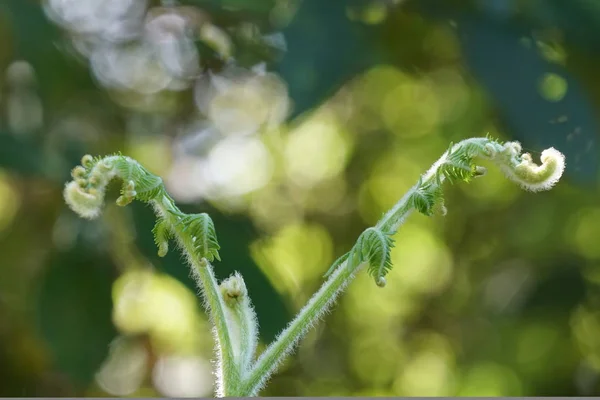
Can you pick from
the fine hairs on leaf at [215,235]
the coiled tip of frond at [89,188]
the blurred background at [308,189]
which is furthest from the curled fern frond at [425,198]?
the blurred background at [308,189]

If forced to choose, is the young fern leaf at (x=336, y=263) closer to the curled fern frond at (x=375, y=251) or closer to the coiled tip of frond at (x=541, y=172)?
the curled fern frond at (x=375, y=251)

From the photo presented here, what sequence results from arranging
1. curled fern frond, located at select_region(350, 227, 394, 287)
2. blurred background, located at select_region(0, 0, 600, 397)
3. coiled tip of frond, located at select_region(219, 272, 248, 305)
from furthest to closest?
blurred background, located at select_region(0, 0, 600, 397) < coiled tip of frond, located at select_region(219, 272, 248, 305) < curled fern frond, located at select_region(350, 227, 394, 287)

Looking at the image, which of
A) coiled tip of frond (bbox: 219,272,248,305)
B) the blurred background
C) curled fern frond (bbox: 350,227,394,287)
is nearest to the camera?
curled fern frond (bbox: 350,227,394,287)

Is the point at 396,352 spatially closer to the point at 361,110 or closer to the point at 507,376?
the point at 507,376

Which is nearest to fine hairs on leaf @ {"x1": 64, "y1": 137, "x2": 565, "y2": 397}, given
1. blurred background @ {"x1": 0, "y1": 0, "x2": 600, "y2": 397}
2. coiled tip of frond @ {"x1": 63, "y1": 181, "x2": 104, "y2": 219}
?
coiled tip of frond @ {"x1": 63, "y1": 181, "x2": 104, "y2": 219}

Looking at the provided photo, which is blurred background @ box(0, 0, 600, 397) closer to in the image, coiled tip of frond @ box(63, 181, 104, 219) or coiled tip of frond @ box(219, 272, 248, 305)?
coiled tip of frond @ box(219, 272, 248, 305)

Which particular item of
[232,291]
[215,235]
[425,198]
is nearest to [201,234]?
[215,235]
